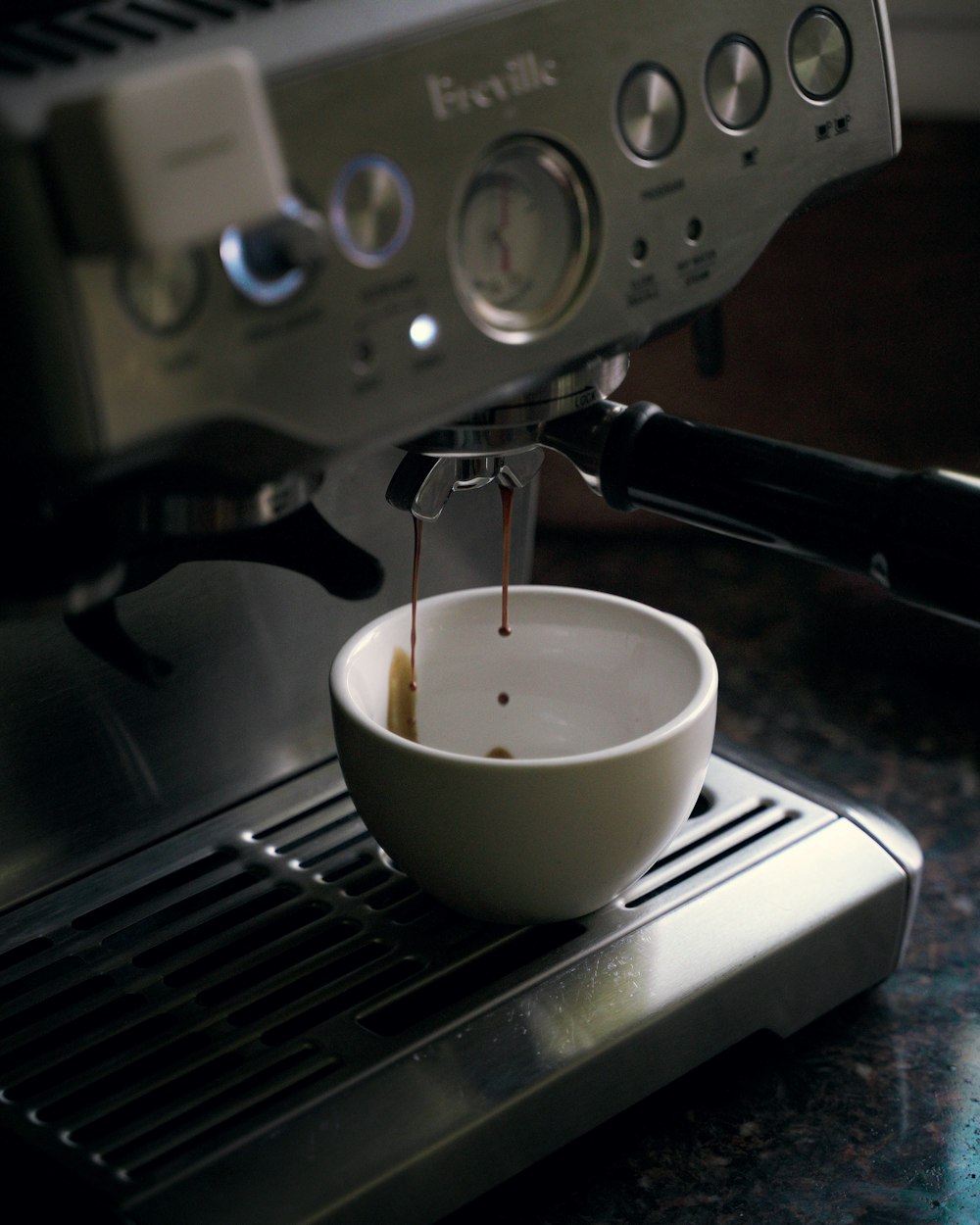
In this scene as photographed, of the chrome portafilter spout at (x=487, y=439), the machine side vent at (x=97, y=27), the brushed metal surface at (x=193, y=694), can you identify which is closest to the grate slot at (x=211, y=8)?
the machine side vent at (x=97, y=27)

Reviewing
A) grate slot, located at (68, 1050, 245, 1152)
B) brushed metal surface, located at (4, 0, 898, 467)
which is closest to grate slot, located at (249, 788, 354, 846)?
grate slot, located at (68, 1050, 245, 1152)

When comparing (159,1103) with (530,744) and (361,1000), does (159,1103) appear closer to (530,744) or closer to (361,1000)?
(361,1000)

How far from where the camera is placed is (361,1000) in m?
0.41

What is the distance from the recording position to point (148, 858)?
478 mm

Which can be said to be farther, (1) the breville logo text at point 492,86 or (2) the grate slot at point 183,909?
(2) the grate slot at point 183,909

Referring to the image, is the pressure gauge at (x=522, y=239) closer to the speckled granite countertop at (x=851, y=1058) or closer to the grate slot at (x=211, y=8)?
the grate slot at (x=211, y=8)

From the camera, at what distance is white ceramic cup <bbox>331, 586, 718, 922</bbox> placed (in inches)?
15.6

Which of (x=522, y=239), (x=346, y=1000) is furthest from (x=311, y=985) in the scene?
(x=522, y=239)

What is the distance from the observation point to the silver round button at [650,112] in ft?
1.00

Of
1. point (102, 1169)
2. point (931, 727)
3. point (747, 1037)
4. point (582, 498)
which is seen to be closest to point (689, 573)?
point (582, 498)

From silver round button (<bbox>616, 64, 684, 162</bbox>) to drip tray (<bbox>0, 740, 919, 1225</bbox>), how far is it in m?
0.24

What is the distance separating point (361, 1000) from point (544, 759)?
90 millimetres

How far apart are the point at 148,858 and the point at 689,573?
0.39 metres

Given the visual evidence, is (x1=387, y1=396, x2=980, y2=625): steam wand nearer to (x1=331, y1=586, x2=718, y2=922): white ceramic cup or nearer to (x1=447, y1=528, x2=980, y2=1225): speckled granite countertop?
(x1=331, y1=586, x2=718, y2=922): white ceramic cup
